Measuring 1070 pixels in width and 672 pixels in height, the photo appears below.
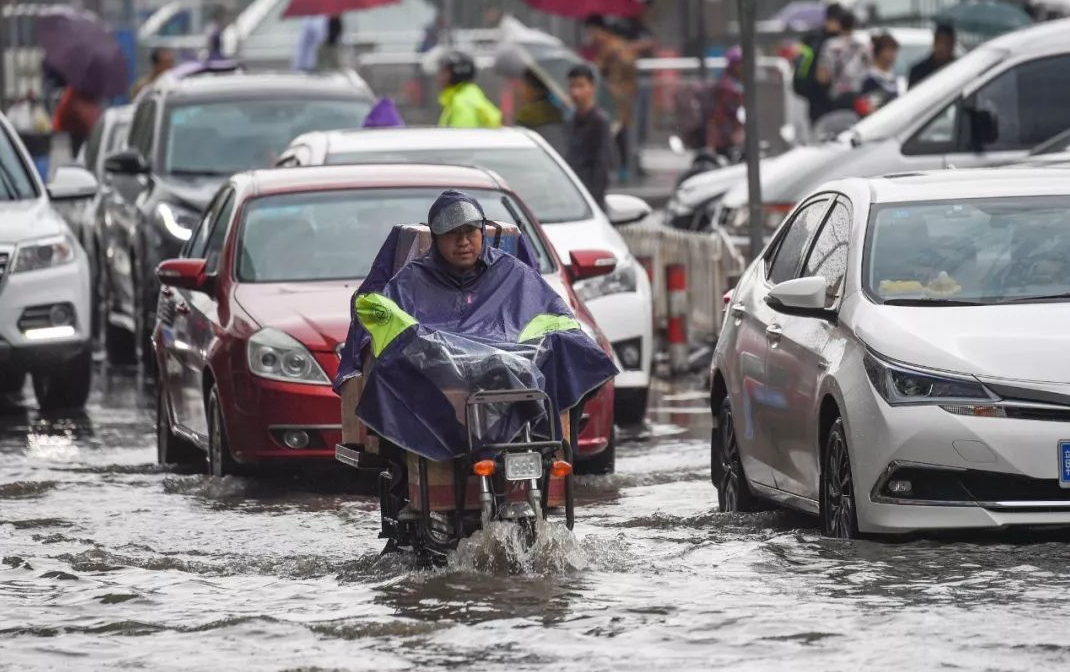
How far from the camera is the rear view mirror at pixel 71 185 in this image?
1636 cm

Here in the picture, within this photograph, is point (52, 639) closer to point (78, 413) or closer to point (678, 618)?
point (678, 618)

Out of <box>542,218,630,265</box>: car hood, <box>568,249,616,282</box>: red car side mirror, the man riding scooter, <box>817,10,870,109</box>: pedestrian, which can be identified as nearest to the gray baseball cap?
the man riding scooter

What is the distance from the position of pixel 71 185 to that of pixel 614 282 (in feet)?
12.3

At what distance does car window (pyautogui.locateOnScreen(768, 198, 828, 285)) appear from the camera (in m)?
10.8

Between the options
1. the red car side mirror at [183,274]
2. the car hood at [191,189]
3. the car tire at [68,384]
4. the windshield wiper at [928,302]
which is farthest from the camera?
the car hood at [191,189]

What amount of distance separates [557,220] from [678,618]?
702cm

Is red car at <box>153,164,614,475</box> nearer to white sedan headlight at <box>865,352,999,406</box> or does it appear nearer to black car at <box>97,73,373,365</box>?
white sedan headlight at <box>865,352,999,406</box>

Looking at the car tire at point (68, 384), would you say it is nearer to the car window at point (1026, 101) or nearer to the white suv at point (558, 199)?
the white suv at point (558, 199)

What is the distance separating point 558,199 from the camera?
50.5 ft

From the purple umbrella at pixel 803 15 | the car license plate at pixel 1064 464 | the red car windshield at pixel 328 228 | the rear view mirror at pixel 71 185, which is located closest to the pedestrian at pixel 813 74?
the rear view mirror at pixel 71 185

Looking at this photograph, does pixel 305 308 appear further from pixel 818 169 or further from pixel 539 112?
pixel 539 112

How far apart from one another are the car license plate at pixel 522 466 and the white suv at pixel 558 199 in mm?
5509

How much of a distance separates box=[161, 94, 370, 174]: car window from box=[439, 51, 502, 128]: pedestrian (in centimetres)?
153

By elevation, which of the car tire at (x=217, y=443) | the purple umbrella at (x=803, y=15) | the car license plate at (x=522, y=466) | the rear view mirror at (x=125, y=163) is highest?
the purple umbrella at (x=803, y=15)
